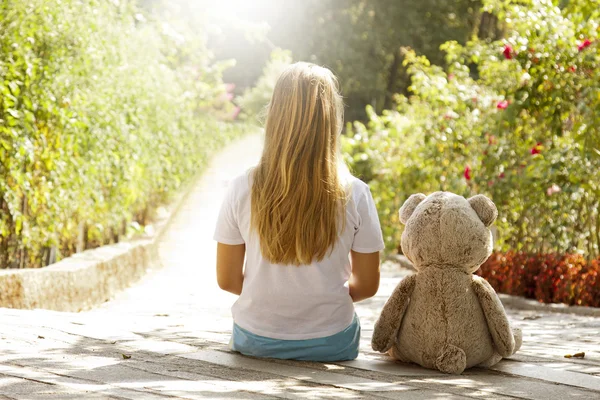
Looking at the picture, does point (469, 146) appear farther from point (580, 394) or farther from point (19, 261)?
point (580, 394)

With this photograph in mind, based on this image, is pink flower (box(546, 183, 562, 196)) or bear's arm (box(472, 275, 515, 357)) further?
pink flower (box(546, 183, 562, 196))

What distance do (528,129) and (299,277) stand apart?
278 inches

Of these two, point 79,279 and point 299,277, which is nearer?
point 299,277

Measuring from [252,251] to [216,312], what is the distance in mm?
3793

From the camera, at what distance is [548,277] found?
29.9 feet

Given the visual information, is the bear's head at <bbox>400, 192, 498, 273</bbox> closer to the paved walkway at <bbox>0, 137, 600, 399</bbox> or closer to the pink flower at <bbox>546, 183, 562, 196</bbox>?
the paved walkway at <bbox>0, 137, 600, 399</bbox>

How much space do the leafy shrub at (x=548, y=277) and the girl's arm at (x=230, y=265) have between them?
512cm

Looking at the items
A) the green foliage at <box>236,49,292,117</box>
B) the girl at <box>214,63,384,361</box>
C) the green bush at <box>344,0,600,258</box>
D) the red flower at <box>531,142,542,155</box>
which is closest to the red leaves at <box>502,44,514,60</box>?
the green bush at <box>344,0,600,258</box>

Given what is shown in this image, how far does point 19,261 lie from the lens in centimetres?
791

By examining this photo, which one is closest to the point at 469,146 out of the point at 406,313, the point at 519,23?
the point at 519,23

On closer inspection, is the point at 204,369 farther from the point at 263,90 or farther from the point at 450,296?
the point at 263,90

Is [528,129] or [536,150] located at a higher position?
[528,129]

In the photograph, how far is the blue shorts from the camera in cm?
450

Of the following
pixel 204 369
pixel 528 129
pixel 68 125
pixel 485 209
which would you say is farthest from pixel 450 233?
pixel 528 129
